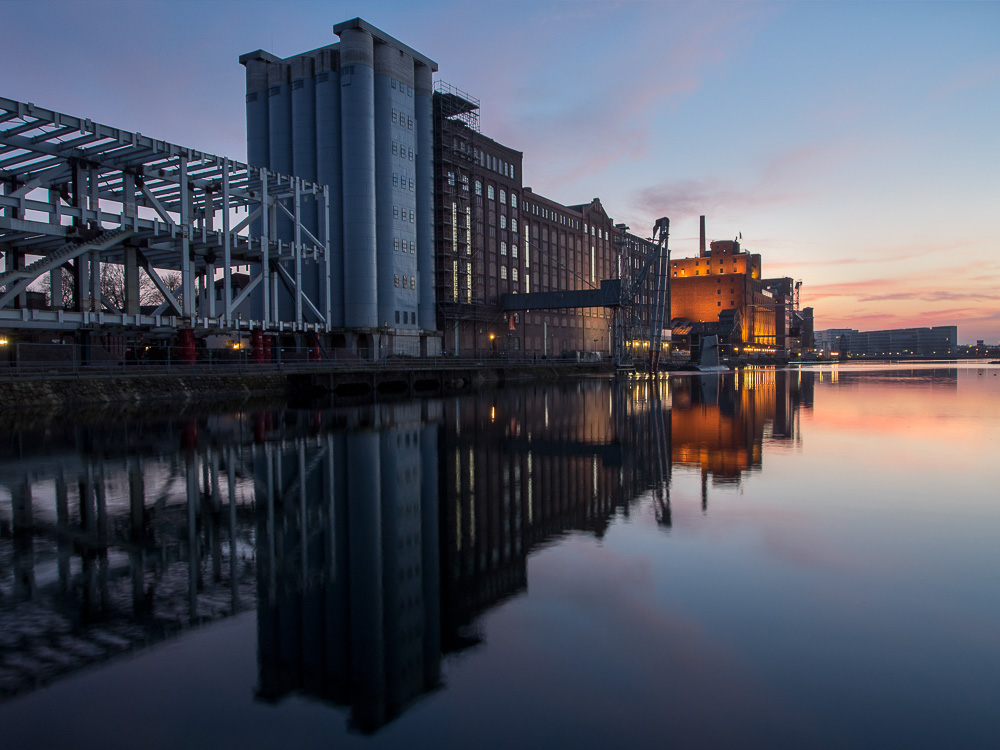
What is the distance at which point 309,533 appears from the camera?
9.45 meters

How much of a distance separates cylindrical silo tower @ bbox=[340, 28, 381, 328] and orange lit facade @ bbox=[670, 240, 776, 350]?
132 m

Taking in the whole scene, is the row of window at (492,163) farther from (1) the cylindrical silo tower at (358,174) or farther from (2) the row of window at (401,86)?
(1) the cylindrical silo tower at (358,174)

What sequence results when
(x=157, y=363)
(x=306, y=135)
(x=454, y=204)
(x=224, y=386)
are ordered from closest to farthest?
(x=157, y=363) < (x=224, y=386) < (x=306, y=135) < (x=454, y=204)

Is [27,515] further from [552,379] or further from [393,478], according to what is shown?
[552,379]

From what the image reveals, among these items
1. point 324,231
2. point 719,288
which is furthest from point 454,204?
point 719,288

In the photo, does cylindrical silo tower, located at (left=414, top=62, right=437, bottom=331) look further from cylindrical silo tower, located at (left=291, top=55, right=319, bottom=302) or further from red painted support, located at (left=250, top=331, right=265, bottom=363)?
red painted support, located at (left=250, top=331, right=265, bottom=363)

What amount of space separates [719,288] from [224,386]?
163 metres

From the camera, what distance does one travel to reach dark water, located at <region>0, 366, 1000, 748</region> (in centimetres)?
470

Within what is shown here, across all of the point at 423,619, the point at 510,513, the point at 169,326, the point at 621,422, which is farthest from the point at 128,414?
the point at 423,619

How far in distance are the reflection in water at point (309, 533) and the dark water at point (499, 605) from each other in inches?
1.9

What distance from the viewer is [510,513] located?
1081cm

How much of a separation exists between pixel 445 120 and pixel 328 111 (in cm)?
1578

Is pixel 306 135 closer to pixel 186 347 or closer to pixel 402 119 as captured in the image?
pixel 402 119

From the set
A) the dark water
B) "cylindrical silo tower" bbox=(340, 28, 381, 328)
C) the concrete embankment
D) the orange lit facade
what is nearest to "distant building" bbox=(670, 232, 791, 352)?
the orange lit facade
